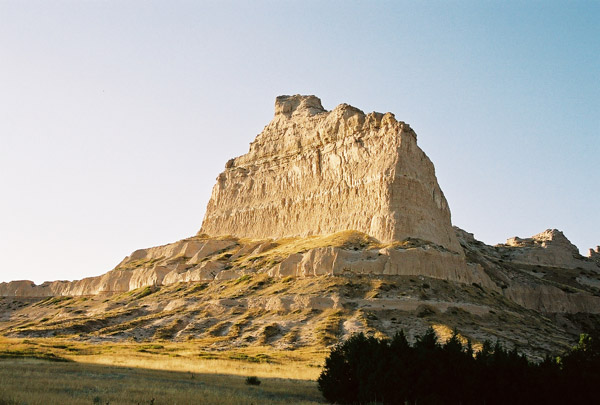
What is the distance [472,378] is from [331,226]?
235 feet

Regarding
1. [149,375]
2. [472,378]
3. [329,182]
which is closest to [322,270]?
[329,182]

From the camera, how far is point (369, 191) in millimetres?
91062

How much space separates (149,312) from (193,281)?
38.5 ft

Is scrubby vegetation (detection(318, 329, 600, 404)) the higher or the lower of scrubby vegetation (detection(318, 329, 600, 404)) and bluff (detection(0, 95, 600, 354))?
the lower

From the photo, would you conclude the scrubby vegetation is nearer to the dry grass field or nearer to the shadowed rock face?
the dry grass field

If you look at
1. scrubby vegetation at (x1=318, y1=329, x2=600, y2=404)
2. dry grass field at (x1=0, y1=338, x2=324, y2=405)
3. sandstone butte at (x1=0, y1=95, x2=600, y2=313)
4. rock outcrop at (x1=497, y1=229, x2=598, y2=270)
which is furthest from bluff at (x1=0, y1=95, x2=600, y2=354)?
scrubby vegetation at (x1=318, y1=329, x2=600, y2=404)

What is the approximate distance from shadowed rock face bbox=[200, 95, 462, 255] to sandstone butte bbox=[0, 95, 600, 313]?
0.73 ft

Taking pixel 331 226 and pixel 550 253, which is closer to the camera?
pixel 331 226

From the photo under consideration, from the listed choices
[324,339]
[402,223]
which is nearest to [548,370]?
[324,339]

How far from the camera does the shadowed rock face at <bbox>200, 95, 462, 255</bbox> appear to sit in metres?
87.0

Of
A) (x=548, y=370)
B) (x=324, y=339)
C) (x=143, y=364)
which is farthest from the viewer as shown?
(x=324, y=339)

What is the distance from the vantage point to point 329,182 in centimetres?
10106

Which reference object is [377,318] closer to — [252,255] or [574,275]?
[252,255]

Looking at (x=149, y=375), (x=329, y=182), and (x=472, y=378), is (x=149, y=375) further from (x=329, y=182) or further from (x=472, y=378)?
(x=329, y=182)
